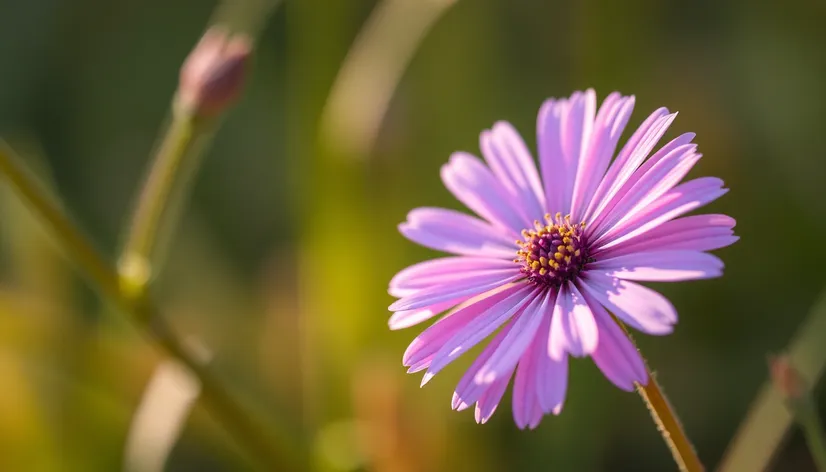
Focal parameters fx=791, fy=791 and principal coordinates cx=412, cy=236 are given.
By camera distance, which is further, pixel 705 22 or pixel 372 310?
pixel 705 22

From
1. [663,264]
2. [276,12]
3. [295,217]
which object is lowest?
[663,264]

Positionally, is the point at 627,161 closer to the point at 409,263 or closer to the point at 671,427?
the point at 671,427

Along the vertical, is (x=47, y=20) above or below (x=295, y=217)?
above

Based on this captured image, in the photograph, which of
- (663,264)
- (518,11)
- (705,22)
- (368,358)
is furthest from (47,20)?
(663,264)

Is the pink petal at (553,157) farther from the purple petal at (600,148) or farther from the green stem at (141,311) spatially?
the green stem at (141,311)

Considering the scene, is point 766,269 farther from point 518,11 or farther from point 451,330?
point 451,330

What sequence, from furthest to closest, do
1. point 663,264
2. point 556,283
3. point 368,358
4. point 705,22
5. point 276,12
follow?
point 276,12 → point 705,22 → point 368,358 → point 556,283 → point 663,264
